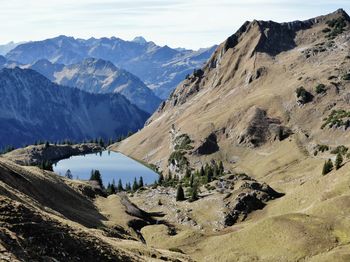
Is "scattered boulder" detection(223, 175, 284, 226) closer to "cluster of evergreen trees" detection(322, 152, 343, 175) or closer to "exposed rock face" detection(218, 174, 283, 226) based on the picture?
"exposed rock face" detection(218, 174, 283, 226)

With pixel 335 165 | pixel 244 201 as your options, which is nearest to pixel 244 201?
pixel 244 201

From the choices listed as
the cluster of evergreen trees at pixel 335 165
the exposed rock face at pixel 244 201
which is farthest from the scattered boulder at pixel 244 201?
the cluster of evergreen trees at pixel 335 165

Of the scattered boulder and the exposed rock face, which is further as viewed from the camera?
the exposed rock face

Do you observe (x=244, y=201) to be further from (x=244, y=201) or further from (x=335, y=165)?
(x=335, y=165)

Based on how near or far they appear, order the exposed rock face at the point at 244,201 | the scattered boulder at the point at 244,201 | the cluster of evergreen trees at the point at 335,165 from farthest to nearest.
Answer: the cluster of evergreen trees at the point at 335,165, the exposed rock face at the point at 244,201, the scattered boulder at the point at 244,201

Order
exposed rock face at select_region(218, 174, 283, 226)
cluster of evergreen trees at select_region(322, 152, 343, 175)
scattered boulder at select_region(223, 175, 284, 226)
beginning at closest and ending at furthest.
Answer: scattered boulder at select_region(223, 175, 284, 226)
exposed rock face at select_region(218, 174, 283, 226)
cluster of evergreen trees at select_region(322, 152, 343, 175)

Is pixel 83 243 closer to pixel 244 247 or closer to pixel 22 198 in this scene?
pixel 22 198

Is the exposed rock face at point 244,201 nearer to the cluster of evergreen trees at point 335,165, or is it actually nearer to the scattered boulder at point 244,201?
the scattered boulder at point 244,201

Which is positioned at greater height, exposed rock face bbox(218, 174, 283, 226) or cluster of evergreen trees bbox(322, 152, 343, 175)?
cluster of evergreen trees bbox(322, 152, 343, 175)

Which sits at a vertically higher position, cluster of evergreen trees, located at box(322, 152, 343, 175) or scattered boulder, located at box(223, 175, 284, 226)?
cluster of evergreen trees, located at box(322, 152, 343, 175)

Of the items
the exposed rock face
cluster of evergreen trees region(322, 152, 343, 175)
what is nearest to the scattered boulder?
the exposed rock face

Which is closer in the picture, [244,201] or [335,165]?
[244,201]

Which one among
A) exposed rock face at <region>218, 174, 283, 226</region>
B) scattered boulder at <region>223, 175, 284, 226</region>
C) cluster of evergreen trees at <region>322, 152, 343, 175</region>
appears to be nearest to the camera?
scattered boulder at <region>223, 175, 284, 226</region>

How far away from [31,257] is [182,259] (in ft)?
115
